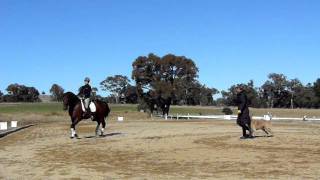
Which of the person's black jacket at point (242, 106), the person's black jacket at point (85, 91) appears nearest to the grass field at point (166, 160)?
the person's black jacket at point (242, 106)

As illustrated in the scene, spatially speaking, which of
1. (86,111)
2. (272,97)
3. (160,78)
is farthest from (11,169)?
(272,97)

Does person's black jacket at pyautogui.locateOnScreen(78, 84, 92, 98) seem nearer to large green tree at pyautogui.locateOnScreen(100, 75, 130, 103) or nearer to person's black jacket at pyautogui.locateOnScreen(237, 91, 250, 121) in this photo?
person's black jacket at pyautogui.locateOnScreen(237, 91, 250, 121)

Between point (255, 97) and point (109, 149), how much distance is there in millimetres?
162643

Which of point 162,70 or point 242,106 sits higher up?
point 162,70

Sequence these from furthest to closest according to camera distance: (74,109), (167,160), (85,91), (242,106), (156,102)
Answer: (156,102)
(74,109)
(85,91)
(242,106)
(167,160)

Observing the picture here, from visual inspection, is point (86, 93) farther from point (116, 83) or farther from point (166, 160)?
point (116, 83)

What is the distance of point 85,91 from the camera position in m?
24.8

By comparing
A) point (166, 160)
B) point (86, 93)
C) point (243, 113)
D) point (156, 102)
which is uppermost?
point (156, 102)

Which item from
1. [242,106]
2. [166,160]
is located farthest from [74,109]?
[166,160]

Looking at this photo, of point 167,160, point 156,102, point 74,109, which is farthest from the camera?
point 156,102

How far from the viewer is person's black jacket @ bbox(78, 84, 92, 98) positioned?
81.6ft

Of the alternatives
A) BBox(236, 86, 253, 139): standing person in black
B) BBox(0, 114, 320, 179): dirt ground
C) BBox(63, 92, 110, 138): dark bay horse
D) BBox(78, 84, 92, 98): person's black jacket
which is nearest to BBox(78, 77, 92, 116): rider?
BBox(78, 84, 92, 98): person's black jacket

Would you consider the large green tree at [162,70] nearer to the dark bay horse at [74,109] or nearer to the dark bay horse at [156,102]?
the dark bay horse at [156,102]

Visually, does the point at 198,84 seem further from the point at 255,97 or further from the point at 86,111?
the point at 255,97
